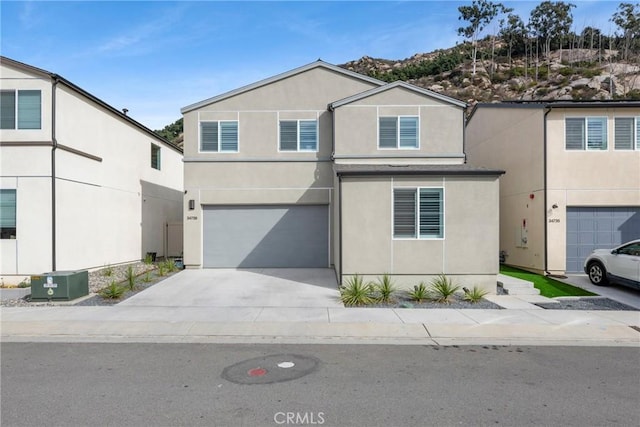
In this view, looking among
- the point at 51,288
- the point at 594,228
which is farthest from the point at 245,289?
the point at 594,228

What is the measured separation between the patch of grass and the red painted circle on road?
9.18m

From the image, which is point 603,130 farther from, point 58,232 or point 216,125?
point 58,232

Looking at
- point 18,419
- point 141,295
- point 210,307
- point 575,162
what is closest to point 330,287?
point 210,307

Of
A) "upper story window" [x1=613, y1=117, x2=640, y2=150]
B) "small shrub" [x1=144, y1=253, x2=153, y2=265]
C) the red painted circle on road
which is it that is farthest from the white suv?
"small shrub" [x1=144, y1=253, x2=153, y2=265]

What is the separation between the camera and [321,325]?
8.37 m

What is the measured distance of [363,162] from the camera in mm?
15648

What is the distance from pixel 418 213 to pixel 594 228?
296 inches

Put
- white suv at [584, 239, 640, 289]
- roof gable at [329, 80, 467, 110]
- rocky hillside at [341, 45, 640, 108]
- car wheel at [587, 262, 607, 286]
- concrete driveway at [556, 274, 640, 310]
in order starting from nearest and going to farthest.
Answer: concrete driveway at [556, 274, 640, 310], white suv at [584, 239, 640, 289], car wheel at [587, 262, 607, 286], roof gable at [329, 80, 467, 110], rocky hillside at [341, 45, 640, 108]

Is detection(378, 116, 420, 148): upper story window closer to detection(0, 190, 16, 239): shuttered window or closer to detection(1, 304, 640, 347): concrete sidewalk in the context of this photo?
detection(1, 304, 640, 347): concrete sidewalk

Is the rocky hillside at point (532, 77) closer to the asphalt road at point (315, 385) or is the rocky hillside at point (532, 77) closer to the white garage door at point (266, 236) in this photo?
the white garage door at point (266, 236)

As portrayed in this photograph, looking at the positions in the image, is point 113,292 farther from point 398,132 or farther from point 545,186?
point 545,186

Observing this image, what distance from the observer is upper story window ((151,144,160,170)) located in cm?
2031

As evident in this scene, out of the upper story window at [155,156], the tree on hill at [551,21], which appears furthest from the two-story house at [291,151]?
the tree on hill at [551,21]

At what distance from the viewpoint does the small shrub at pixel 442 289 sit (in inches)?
416
